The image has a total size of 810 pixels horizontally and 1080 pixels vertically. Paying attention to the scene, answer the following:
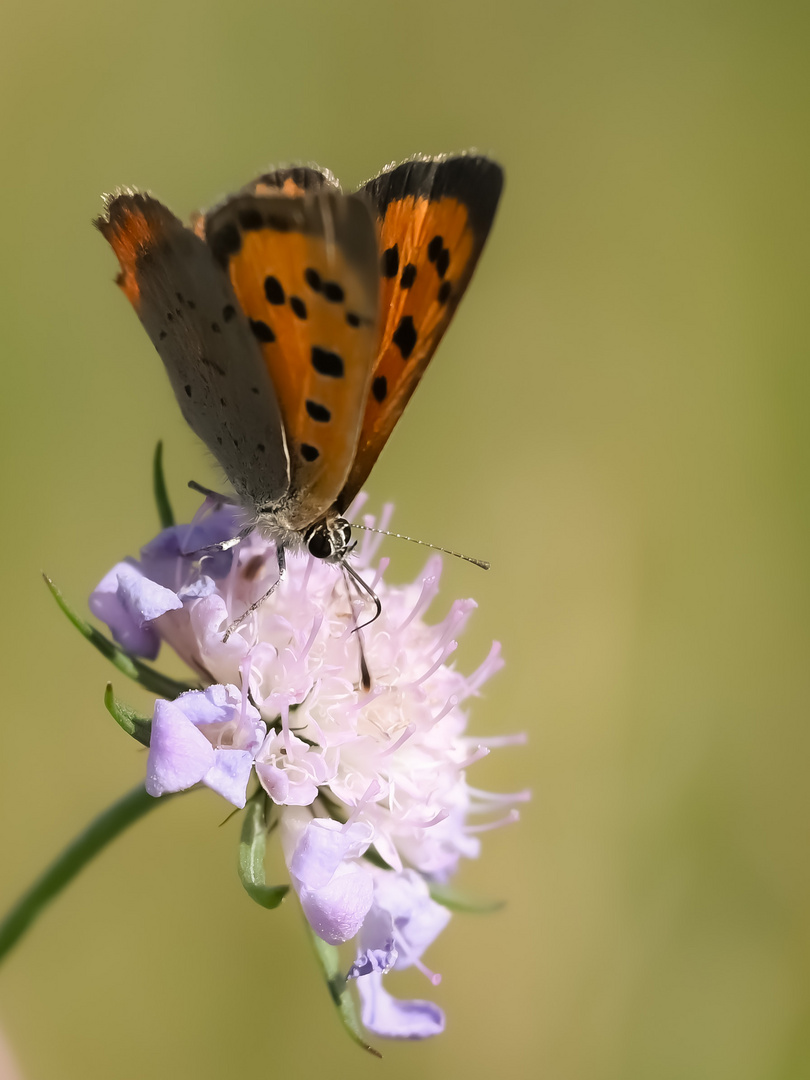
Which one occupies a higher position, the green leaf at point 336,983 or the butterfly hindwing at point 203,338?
the butterfly hindwing at point 203,338

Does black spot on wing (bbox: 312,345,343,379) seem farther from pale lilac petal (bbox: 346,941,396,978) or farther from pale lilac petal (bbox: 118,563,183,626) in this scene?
pale lilac petal (bbox: 346,941,396,978)

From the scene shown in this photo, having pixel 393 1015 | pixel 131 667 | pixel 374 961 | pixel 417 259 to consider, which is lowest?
pixel 393 1015

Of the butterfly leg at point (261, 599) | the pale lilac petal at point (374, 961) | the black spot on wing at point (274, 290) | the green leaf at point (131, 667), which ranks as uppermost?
the black spot on wing at point (274, 290)

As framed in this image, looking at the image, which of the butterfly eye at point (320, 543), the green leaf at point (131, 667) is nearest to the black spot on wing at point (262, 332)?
the butterfly eye at point (320, 543)

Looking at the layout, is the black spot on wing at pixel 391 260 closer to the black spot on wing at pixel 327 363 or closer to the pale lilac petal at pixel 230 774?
the black spot on wing at pixel 327 363

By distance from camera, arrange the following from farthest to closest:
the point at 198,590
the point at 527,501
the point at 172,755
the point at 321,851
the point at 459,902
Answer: the point at 527,501
the point at 459,902
the point at 198,590
the point at 321,851
the point at 172,755

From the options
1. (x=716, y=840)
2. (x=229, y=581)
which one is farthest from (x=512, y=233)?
(x=229, y=581)

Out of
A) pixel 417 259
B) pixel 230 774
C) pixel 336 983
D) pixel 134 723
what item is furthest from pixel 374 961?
pixel 417 259

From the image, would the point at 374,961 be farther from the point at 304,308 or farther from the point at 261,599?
the point at 304,308

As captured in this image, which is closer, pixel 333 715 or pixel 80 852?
pixel 80 852
